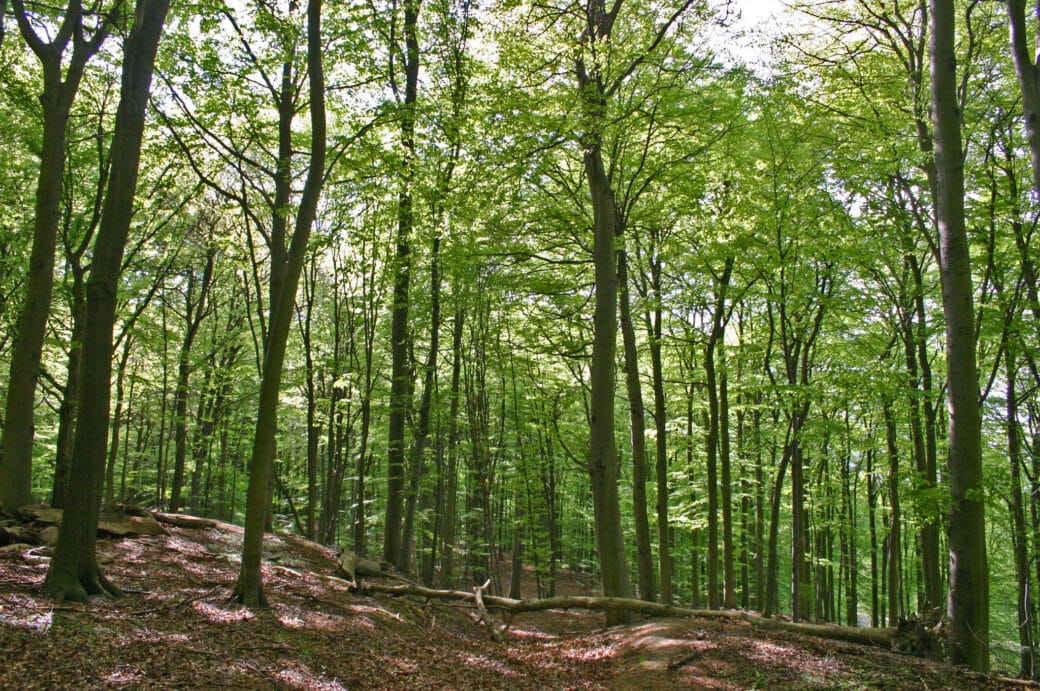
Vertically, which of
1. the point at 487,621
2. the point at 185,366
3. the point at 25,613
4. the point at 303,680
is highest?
the point at 185,366

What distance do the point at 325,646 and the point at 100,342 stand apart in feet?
13.0

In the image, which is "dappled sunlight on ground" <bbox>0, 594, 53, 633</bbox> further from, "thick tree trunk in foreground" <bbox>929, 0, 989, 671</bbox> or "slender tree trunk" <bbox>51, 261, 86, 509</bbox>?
"thick tree trunk in foreground" <bbox>929, 0, 989, 671</bbox>

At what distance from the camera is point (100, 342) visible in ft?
19.6

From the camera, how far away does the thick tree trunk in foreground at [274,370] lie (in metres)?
7.01

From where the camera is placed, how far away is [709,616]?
8.88 m

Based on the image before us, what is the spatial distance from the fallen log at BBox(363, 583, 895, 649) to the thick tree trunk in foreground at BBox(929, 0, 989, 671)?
1395mm

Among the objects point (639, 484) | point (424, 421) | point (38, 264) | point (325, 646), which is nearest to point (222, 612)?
point (325, 646)

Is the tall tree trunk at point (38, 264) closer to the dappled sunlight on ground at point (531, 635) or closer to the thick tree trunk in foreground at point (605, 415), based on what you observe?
the dappled sunlight on ground at point (531, 635)

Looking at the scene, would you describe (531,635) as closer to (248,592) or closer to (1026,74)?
(248,592)

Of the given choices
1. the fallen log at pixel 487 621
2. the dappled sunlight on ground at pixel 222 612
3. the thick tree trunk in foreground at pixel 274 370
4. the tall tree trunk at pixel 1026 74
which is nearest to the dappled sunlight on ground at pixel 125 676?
the dappled sunlight on ground at pixel 222 612

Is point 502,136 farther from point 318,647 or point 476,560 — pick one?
point 476,560

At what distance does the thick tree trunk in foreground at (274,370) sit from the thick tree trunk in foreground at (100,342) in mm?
1384

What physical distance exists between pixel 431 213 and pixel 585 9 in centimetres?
504

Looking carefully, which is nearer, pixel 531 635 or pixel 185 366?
pixel 531 635
